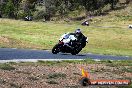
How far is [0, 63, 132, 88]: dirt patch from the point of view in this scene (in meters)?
14.0

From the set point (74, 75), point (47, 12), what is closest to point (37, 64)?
point (74, 75)

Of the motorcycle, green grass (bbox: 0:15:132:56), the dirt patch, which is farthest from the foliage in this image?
the dirt patch

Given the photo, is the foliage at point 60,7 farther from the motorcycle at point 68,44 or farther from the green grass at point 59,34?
the motorcycle at point 68,44

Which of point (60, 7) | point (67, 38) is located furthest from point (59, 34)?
point (60, 7)

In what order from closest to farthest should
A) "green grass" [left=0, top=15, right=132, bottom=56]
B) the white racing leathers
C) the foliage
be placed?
the white racing leathers → "green grass" [left=0, top=15, right=132, bottom=56] → the foliage

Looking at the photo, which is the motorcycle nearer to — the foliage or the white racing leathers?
the white racing leathers

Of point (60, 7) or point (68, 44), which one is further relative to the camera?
point (60, 7)

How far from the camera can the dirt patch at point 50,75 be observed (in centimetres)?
1398

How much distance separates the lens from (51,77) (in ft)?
50.7

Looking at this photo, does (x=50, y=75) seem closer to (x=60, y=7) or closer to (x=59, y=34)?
(x=59, y=34)

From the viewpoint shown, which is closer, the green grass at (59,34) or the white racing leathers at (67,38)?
the white racing leathers at (67,38)

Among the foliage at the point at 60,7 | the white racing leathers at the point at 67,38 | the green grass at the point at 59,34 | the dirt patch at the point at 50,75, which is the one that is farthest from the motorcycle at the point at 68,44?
the foliage at the point at 60,7

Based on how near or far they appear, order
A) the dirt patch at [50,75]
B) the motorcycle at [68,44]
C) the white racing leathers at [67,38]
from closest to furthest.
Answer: the dirt patch at [50,75]
the motorcycle at [68,44]
the white racing leathers at [67,38]

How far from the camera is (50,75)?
51.6ft
